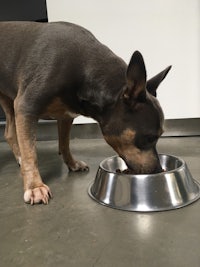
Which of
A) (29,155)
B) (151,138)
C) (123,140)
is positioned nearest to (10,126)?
(29,155)

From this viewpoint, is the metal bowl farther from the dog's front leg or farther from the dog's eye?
the dog's front leg

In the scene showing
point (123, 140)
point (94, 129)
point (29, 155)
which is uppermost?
point (123, 140)

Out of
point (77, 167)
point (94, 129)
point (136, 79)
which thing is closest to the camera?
point (136, 79)

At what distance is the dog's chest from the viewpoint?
2.24m

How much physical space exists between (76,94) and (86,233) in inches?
33.9

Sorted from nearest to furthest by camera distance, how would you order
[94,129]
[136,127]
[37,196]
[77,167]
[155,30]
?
[136,127]
[37,196]
[77,167]
[155,30]
[94,129]

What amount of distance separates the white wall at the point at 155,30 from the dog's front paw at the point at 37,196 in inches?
77.3

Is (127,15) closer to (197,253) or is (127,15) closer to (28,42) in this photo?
(28,42)

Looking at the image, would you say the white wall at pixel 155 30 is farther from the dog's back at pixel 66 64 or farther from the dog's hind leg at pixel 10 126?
the dog's back at pixel 66 64

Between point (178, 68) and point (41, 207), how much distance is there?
2197mm

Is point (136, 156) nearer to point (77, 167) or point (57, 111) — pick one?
point (57, 111)

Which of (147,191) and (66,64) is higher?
(66,64)

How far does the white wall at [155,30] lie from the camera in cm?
348

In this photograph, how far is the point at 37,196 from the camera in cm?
208
